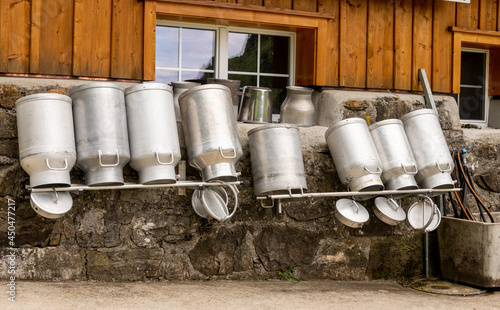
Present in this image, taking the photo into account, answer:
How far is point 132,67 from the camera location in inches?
159

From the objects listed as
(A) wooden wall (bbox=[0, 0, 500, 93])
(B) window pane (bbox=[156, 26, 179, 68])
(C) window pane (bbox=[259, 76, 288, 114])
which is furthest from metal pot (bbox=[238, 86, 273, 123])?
(B) window pane (bbox=[156, 26, 179, 68])

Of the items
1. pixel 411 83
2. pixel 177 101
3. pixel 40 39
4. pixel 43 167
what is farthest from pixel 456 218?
pixel 40 39

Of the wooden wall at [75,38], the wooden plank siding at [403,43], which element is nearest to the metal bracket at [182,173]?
the wooden wall at [75,38]

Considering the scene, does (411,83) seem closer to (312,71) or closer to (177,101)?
(312,71)

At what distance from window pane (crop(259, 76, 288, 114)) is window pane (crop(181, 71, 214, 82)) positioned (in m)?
0.43

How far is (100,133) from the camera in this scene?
11.0 feet

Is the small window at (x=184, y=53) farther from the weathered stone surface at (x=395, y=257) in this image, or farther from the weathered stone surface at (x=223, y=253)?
the weathered stone surface at (x=395, y=257)

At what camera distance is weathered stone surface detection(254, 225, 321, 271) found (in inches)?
156

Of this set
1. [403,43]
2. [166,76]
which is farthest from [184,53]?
[403,43]

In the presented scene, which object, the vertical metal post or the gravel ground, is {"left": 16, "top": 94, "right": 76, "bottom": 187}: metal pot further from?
the vertical metal post

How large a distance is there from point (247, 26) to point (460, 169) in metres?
1.91

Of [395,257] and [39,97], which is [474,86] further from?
[39,97]

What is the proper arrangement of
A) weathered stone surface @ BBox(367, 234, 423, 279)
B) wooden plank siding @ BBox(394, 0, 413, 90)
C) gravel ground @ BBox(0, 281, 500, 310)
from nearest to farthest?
gravel ground @ BBox(0, 281, 500, 310)
weathered stone surface @ BBox(367, 234, 423, 279)
wooden plank siding @ BBox(394, 0, 413, 90)

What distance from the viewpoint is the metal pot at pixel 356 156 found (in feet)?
12.5
